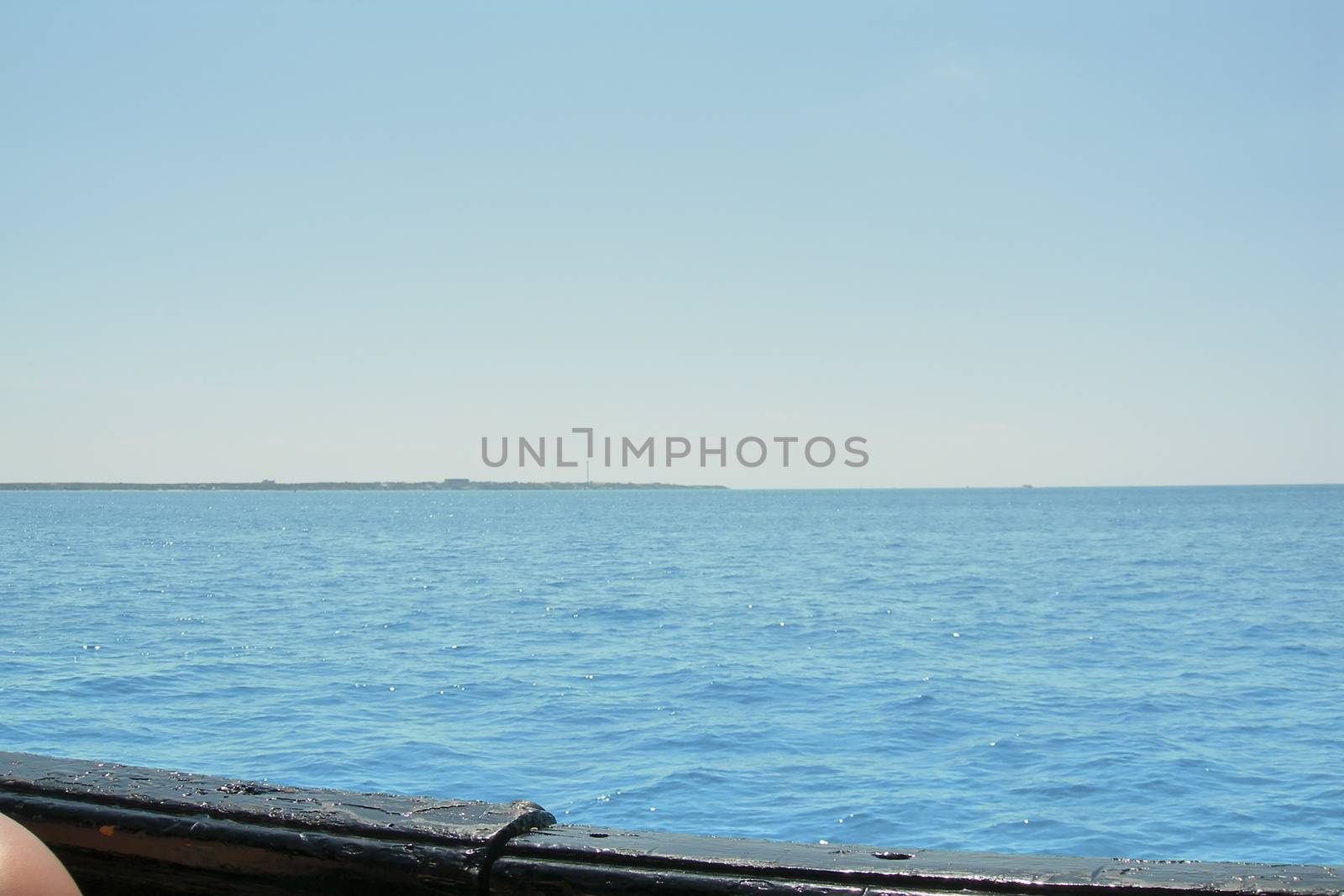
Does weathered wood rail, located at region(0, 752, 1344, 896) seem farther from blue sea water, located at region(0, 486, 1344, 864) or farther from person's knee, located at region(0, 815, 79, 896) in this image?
blue sea water, located at region(0, 486, 1344, 864)

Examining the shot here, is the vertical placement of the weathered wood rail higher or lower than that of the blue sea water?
higher

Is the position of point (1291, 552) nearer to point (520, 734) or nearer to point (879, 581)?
point (879, 581)

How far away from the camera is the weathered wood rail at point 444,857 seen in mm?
1716

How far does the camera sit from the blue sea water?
1166 cm

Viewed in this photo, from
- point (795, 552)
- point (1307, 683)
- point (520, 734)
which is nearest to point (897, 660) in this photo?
point (1307, 683)

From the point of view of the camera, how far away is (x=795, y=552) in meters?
61.6

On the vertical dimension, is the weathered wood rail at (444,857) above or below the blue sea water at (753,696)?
above

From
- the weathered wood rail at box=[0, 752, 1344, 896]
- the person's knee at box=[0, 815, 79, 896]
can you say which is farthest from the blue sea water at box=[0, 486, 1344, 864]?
the person's knee at box=[0, 815, 79, 896]

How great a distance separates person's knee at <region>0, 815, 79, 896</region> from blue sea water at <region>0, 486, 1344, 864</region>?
9.76 meters

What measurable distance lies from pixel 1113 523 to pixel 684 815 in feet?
323

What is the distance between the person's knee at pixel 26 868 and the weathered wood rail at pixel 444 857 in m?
0.62

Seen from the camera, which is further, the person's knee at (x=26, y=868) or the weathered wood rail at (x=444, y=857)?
the weathered wood rail at (x=444, y=857)

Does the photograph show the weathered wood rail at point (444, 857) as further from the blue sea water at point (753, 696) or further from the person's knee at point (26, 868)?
the blue sea water at point (753, 696)

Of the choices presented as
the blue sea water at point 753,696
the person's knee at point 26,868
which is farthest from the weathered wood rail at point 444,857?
the blue sea water at point 753,696
